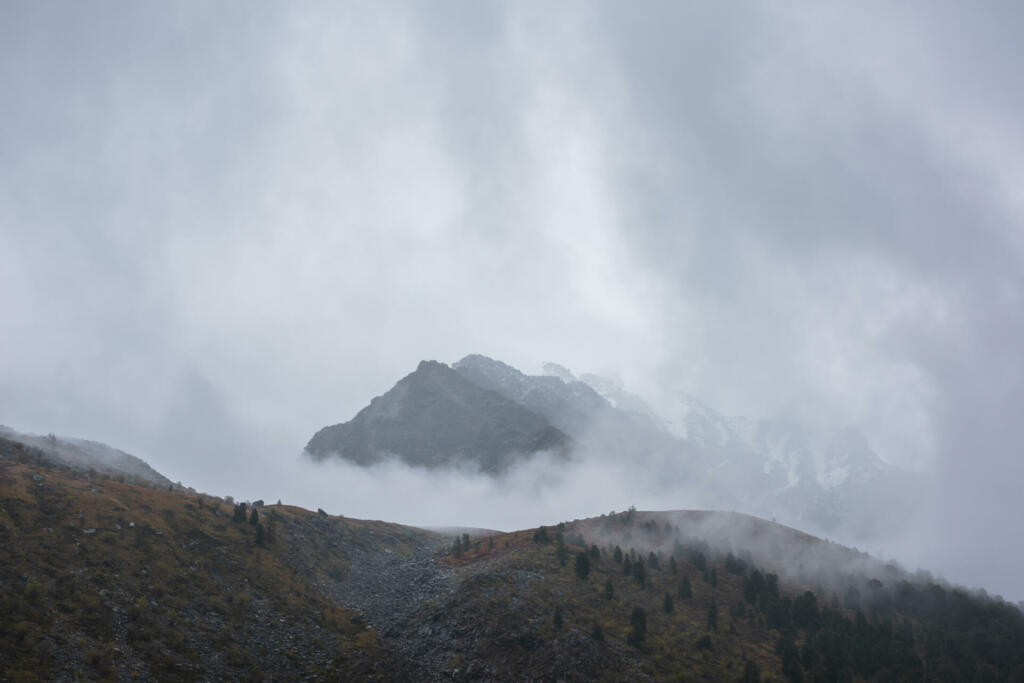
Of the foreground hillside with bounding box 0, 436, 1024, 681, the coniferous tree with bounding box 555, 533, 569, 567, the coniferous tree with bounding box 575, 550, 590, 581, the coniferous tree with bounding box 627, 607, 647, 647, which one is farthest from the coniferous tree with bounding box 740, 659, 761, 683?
the coniferous tree with bounding box 555, 533, 569, 567

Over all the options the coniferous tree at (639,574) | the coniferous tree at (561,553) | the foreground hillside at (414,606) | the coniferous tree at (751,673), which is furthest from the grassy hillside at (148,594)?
the coniferous tree at (751,673)

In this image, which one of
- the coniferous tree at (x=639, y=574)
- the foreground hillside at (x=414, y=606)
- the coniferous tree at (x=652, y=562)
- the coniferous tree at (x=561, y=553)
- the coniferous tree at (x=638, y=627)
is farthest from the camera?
the coniferous tree at (x=652, y=562)

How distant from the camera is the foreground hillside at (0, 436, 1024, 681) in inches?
2199

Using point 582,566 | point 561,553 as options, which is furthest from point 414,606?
point 582,566

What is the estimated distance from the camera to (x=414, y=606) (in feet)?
293

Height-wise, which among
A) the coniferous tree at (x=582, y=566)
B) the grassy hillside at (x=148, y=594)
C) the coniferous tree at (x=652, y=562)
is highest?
the coniferous tree at (x=652, y=562)

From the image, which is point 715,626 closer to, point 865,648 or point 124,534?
point 865,648

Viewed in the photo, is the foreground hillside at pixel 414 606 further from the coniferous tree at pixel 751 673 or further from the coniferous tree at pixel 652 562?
the coniferous tree at pixel 652 562

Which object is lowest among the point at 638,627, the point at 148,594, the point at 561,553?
the point at 148,594

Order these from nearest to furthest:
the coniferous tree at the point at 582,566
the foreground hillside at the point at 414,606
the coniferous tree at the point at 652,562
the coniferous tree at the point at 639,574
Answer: the foreground hillside at the point at 414,606, the coniferous tree at the point at 582,566, the coniferous tree at the point at 639,574, the coniferous tree at the point at 652,562

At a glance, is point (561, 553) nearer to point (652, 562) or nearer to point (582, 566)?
point (582, 566)

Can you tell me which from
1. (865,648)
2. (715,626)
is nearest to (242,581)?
(715,626)

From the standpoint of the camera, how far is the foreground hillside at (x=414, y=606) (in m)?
55.8

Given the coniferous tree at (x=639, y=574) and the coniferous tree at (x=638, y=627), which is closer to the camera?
the coniferous tree at (x=638, y=627)
